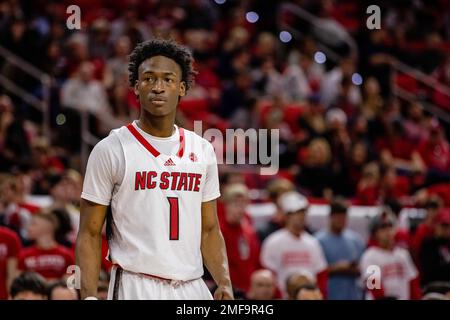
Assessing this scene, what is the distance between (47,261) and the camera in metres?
7.98

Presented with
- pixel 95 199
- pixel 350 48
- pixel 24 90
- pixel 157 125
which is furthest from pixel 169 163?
pixel 350 48

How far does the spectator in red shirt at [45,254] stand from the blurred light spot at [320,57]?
7708 mm

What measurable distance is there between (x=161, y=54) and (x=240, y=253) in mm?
4388

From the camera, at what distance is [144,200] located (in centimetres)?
Result: 475

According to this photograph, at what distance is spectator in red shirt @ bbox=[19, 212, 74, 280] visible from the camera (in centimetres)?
796

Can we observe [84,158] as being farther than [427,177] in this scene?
No

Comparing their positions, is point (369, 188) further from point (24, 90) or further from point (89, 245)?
point (89, 245)

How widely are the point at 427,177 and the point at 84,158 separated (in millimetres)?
3846

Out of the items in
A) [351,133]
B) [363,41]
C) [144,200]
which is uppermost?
[363,41]

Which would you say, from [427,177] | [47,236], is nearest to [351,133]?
[427,177]

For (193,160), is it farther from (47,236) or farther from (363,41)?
(363,41)

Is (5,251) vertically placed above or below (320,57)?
below
